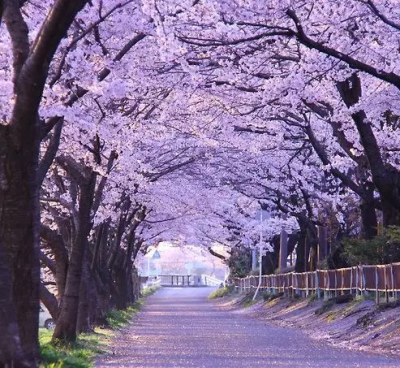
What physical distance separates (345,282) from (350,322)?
15.6ft

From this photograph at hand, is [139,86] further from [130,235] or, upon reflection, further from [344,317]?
Answer: [130,235]

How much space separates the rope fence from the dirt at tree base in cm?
39

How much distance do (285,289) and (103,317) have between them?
1484 centimetres

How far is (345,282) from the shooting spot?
27.3 metres

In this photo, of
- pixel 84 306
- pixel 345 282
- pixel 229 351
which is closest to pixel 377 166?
pixel 229 351

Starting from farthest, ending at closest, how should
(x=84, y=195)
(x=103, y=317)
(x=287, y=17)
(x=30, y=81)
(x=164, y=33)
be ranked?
1. (x=103, y=317)
2. (x=84, y=195)
3. (x=287, y=17)
4. (x=164, y=33)
5. (x=30, y=81)

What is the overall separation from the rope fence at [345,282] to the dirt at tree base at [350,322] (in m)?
0.39

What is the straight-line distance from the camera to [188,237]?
202 ft

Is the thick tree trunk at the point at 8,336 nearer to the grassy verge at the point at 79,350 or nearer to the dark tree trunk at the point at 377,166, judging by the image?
the grassy verge at the point at 79,350

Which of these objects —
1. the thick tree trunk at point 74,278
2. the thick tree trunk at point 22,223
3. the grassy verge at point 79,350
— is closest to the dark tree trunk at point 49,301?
the grassy verge at point 79,350

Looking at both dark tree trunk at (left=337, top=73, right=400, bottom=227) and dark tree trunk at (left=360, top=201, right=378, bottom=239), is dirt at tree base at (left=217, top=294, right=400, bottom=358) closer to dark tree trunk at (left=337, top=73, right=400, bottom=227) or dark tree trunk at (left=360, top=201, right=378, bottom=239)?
dark tree trunk at (left=360, top=201, right=378, bottom=239)

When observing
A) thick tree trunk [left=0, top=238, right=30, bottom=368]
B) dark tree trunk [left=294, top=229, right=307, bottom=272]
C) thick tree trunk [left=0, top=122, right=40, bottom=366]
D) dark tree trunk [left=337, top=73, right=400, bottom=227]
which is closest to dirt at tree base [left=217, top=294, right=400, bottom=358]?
dark tree trunk [left=337, top=73, right=400, bottom=227]

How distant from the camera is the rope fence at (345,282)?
21.5 metres

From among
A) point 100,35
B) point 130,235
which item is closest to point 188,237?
point 130,235
